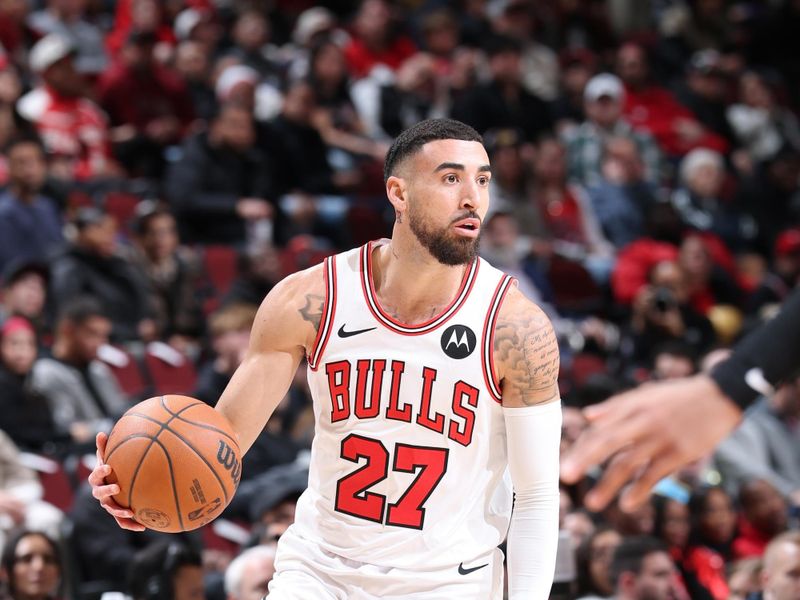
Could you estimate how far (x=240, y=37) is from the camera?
41.2ft

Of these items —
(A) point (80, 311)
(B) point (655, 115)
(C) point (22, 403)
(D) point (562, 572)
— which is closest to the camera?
(D) point (562, 572)

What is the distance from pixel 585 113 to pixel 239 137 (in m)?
Answer: 4.40

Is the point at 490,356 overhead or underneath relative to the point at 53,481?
underneath

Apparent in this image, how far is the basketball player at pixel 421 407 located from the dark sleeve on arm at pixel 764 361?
1.63 metres

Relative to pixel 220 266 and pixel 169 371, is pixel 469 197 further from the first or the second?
pixel 220 266

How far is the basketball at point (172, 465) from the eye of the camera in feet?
13.0

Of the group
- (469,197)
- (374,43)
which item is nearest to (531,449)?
(469,197)

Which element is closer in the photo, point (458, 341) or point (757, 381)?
point (757, 381)

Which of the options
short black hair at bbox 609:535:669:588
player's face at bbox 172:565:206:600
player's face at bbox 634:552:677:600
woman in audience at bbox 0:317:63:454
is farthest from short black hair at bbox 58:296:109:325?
player's face at bbox 634:552:677:600

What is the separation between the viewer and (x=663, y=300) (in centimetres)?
1014

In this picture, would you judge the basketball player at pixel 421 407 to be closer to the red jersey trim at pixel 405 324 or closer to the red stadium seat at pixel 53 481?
the red jersey trim at pixel 405 324

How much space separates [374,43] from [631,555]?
796cm

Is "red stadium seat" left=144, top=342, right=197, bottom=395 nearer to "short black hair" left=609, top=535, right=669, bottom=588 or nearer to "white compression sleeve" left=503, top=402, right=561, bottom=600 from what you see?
"short black hair" left=609, top=535, right=669, bottom=588

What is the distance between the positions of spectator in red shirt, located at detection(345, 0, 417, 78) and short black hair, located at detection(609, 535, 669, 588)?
298 inches
